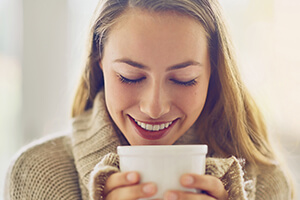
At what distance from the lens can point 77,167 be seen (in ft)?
2.00

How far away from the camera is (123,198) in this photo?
0.41 metres

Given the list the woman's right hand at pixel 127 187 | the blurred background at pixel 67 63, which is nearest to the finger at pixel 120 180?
the woman's right hand at pixel 127 187

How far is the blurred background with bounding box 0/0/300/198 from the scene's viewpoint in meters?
0.72

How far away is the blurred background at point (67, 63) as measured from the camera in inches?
28.3

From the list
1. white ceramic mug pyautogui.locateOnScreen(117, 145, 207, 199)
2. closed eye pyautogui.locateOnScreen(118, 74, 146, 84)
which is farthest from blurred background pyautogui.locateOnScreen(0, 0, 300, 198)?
white ceramic mug pyautogui.locateOnScreen(117, 145, 207, 199)

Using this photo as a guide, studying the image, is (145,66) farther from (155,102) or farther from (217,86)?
(217,86)

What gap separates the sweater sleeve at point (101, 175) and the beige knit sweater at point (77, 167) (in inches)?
4.1

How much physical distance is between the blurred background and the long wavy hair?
35mm

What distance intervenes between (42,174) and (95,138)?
95 mm

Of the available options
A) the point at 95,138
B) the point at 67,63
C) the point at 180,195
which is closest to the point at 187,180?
the point at 180,195

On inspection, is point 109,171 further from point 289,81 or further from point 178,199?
point 289,81

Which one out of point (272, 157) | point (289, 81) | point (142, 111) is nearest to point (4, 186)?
point (142, 111)

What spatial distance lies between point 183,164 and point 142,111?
0.11 m

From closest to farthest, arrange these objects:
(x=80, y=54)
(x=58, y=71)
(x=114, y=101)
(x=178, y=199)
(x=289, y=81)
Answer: (x=178, y=199) → (x=114, y=101) → (x=80, y=54) → (x=289, y=81) → (x=58, y=71)
